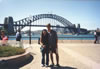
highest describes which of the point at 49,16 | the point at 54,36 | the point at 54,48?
the point at 49,16

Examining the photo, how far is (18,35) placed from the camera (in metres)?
8.93

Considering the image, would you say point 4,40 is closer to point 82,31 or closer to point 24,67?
point 24,67

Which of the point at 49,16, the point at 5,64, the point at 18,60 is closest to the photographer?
the point at 5,64

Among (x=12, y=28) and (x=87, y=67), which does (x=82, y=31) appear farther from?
(x=87, y=67)

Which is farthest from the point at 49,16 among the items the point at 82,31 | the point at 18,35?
the point at 18,35

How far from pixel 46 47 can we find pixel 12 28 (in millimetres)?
54135

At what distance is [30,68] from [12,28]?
54.2 m

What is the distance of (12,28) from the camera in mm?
56062

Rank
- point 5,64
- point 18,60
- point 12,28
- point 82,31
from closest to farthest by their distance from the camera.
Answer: point 5,64 < point 18,60 < point 12,28 < point 82,31

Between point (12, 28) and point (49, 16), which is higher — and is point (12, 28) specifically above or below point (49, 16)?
below

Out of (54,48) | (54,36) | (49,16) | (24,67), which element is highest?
(49,16)

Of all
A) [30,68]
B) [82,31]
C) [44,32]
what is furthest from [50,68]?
[82,31]

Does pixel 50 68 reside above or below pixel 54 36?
below

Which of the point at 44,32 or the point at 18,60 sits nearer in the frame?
the point at 44,32
